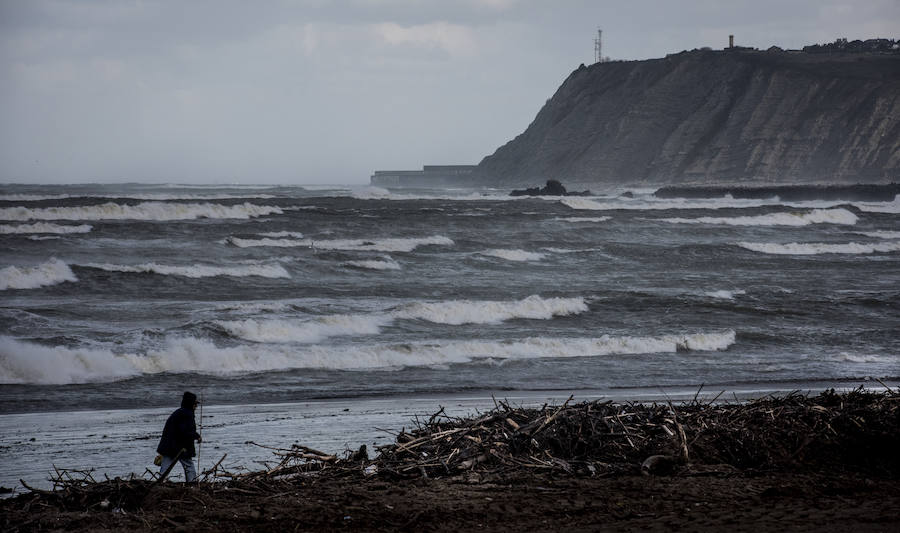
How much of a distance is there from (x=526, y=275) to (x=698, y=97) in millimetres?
93562

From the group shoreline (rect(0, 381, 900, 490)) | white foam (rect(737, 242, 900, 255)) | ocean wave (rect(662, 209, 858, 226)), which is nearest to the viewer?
shoreline (rect(0, 381, 900, 490))

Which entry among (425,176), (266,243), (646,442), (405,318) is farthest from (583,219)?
(425,176)

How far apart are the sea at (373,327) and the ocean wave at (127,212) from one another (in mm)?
1435

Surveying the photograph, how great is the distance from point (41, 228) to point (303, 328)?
919 inches

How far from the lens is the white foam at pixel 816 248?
38.9 meters

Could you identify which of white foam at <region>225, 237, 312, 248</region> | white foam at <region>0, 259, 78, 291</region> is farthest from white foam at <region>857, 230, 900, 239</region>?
white foam at <region>0, 259, 78, 291</region>

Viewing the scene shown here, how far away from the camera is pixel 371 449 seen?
9164 millimetres

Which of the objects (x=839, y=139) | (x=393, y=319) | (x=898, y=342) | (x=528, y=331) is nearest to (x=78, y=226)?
(x=393, y=319)

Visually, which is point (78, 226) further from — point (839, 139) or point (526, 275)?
point (839, 139)

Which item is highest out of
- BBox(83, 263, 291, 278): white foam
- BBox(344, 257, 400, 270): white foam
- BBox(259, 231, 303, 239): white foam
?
BBox(259, 231, 303, 239): white foam

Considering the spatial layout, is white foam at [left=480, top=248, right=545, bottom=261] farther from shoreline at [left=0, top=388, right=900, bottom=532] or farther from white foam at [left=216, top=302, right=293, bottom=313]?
shoreline at [left=0, top=388, right=900, bottom=532]

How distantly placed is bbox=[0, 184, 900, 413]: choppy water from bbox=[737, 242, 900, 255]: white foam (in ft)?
0.58

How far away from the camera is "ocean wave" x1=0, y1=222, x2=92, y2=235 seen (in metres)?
36.6

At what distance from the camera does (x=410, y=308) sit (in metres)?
21.2
